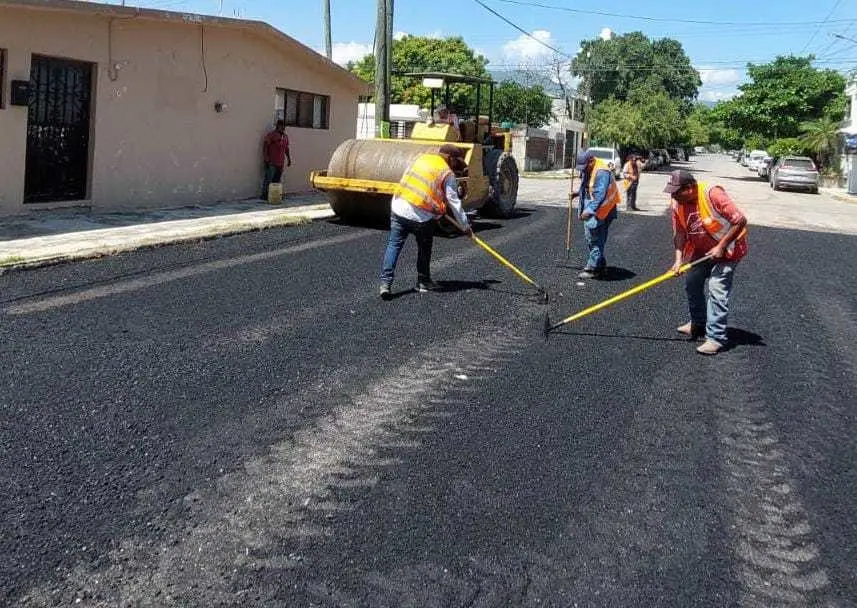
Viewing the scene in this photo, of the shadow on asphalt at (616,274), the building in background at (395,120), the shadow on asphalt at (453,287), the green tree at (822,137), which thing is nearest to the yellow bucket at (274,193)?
the shadow on asphalt at (616,274)

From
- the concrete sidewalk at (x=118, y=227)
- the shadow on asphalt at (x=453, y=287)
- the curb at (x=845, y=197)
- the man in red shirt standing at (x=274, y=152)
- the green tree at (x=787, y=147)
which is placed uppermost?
the green tree at (x=787, y=147)

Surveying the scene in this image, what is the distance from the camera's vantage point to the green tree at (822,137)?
1660 inches

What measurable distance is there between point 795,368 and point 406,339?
9.12ft

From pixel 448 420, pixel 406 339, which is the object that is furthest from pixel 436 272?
pixel 448 420

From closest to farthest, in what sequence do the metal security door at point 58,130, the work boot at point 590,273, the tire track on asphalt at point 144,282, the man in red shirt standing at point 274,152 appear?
the tire track on asphalt at point 144,282
the work boot at point 590,273
the metal security door at point 58,130
the man in red shirt standing at point 274,152

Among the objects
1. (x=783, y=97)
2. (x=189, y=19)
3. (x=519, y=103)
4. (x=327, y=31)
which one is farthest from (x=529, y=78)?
(x=189, y=19)

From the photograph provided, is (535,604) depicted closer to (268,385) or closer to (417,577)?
(417,577)

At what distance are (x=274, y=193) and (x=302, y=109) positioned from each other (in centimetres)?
308

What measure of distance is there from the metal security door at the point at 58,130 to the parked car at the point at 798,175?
96.2 ft

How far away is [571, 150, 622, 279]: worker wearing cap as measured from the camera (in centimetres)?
950

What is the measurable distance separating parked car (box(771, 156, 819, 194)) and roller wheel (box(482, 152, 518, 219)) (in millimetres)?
22865

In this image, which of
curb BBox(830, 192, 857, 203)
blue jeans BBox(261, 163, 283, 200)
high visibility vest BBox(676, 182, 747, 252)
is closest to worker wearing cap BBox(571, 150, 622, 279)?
high visibility vest BBox(676, 182, 747, 252)

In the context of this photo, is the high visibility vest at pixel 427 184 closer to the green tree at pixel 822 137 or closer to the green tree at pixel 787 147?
the green tree at pixel 822 137

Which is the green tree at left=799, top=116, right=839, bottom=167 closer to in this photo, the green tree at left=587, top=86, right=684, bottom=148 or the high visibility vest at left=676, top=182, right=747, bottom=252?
the green tree at left=587, top=86, right=684, bottom=148
